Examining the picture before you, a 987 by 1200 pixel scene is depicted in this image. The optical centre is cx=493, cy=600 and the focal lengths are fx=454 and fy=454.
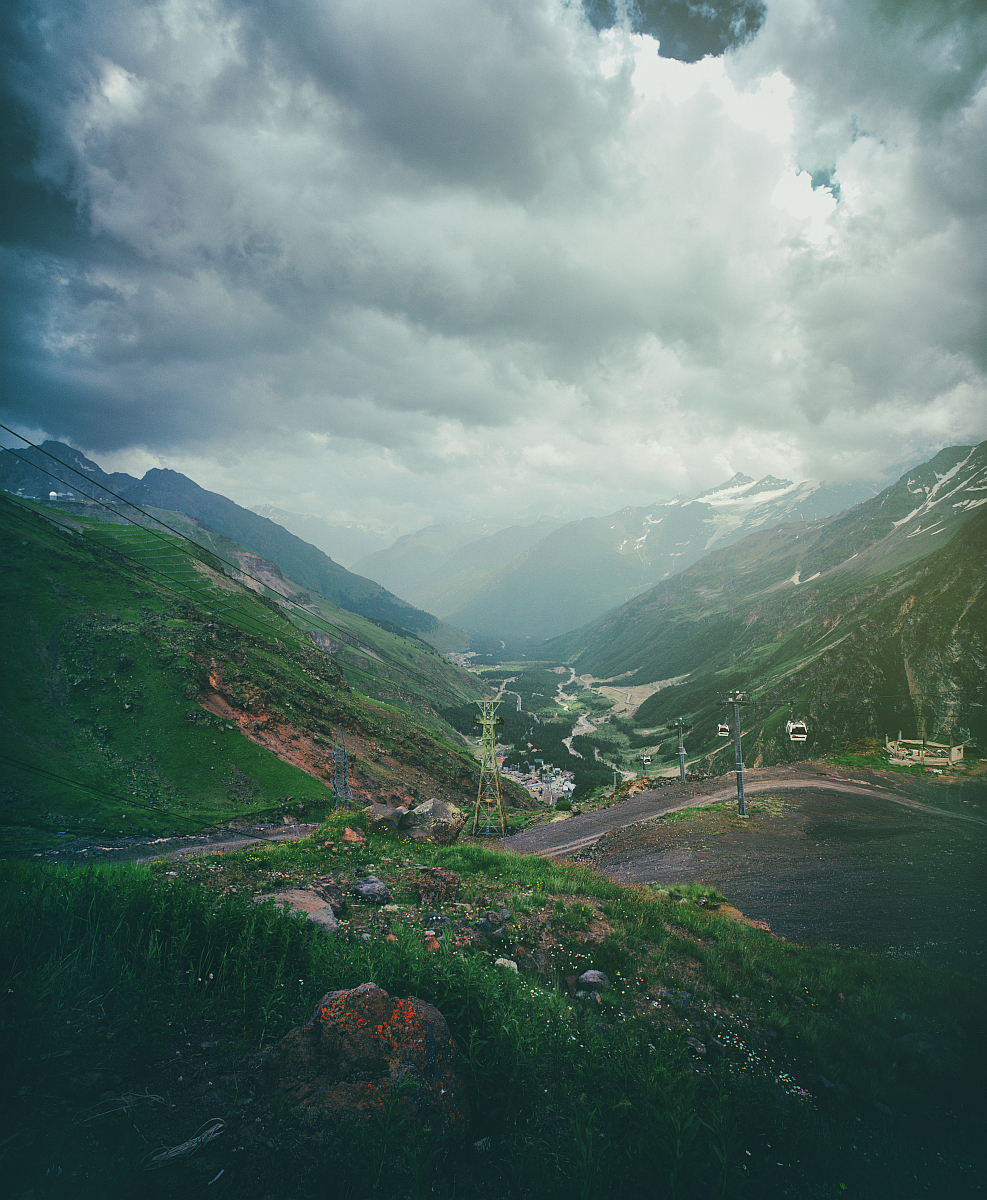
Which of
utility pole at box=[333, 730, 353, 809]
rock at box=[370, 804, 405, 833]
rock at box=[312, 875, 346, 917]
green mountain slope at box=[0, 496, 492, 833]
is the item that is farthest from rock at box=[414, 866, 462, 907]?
green mountain slope at box=[0, 496, 492, 833]

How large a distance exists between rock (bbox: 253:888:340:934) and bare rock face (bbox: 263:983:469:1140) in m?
2.70

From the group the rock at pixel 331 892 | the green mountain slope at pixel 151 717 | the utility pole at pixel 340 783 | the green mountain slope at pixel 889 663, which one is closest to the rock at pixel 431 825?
the rock at pixel 331 892

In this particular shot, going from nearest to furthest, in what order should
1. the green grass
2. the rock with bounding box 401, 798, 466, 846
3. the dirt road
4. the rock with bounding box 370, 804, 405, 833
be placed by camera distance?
1. the green grass
2. the dirt road
3. the rock with bounding box 370, 804, 405, 833
4. the rock with bounding box 401, 798, 466, 846

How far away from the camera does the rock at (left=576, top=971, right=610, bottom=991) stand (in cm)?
823

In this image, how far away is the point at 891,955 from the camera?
41.0 ft

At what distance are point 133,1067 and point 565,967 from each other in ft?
23.9

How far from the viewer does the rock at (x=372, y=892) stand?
33.9 ft

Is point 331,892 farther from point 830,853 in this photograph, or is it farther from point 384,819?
point 830,853

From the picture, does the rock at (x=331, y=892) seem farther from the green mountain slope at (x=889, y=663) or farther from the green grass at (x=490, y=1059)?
the green mountain slope at (x=889, y=663)

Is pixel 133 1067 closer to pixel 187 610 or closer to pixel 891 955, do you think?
pixel 891 955

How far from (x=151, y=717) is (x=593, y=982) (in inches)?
1768

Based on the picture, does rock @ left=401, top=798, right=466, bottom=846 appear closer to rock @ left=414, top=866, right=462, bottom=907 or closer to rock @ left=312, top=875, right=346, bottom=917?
rock @ left=414, top=866, right=462, bottom=907

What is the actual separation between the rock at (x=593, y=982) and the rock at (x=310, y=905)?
14.9 feet

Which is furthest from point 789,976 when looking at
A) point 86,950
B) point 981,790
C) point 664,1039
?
point 981,790
